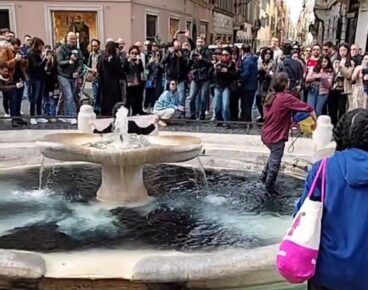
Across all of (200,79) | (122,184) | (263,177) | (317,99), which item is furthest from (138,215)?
(317,99)

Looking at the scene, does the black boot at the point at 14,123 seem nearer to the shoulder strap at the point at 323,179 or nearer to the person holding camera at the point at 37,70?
the person holding camera at the point at 37,70

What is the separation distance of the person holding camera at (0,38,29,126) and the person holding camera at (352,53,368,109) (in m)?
6.21

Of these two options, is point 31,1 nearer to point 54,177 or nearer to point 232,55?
point 232,55

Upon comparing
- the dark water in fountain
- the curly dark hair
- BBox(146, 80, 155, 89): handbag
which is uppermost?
the curly dark hair

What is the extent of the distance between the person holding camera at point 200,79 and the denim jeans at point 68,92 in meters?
2.45

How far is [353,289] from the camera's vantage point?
8.93ft

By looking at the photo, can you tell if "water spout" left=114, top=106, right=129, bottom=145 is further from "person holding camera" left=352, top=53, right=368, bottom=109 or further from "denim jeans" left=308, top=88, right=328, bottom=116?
"denim jeans" left=308, top=88, right=328, bottom=116

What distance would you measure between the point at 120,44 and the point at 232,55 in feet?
8.62

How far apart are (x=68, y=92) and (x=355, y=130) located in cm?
896

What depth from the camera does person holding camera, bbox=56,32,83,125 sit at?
10.7m

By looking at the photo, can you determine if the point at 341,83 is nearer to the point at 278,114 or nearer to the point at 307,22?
the point at 278,114

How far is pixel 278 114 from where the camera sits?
654cm

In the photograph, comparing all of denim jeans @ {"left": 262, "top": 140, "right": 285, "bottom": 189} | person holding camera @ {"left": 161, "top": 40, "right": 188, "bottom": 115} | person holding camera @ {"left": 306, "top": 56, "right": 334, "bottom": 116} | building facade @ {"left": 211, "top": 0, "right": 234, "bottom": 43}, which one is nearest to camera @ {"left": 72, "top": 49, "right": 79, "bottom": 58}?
person holding camera @ {"left": 161, "top": 40, "right": 188, "bottom": 115}

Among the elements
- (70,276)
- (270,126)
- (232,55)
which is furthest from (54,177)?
(232,55)
